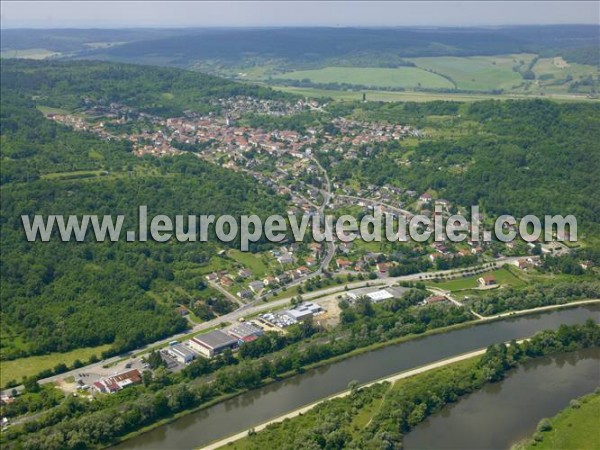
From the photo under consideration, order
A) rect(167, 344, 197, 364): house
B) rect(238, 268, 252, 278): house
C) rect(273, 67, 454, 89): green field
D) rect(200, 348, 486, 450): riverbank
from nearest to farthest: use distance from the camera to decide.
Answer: rect(200, 348, 486, 450): riverbank, rect(167, 344, 197, 364): house, rect(238, 268, 252, 278): house, rect(273, 67, 454, 89): green field

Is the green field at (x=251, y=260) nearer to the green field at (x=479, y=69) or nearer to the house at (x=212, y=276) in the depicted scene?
the house at (x=212, y=276)

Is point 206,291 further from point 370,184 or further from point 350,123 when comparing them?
point 350,123

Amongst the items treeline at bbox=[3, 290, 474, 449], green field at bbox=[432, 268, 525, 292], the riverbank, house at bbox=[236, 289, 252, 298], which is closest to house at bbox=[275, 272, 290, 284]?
house at bbox=[236, 289, 252, 298]

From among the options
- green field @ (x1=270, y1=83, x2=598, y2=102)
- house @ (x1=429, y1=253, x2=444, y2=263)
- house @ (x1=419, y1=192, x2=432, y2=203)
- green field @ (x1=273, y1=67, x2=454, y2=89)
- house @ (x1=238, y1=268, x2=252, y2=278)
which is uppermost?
green field @ (x1=273, y1=67, x2=454, y2=89)

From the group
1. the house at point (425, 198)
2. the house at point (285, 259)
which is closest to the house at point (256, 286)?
the house at point (285, 259)

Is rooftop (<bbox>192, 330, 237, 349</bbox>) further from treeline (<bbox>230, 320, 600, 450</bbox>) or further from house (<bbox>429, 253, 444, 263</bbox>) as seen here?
house (<bbox>429, 253, 444, 263</bbox>)

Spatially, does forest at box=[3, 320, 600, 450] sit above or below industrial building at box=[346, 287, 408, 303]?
below

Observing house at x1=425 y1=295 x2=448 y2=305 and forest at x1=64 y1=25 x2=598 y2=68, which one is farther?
forest at x1=64 y1=25 x2=598 y2=68
